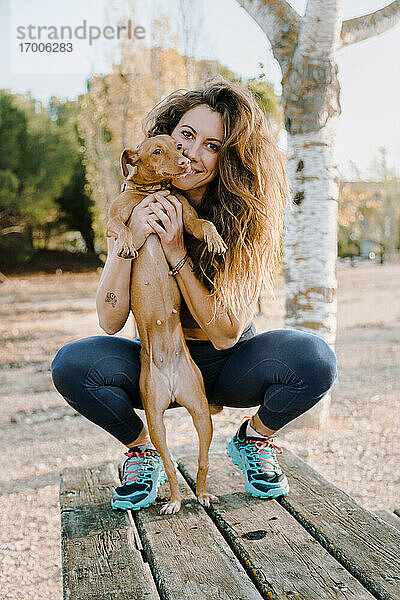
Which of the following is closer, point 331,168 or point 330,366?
point 330,366

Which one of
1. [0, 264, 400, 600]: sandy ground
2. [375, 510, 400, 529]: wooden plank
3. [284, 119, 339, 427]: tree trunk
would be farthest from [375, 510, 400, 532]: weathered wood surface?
[284, 119, 339, 427]: tree trunk

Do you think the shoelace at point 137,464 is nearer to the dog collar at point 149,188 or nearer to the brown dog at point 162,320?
the brown dog at point 162,320

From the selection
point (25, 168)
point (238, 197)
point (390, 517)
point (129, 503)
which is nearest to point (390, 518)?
point (390, 517)

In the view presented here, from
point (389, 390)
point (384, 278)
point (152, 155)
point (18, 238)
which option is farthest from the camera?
point (18, 238)

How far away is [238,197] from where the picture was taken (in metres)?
2.47

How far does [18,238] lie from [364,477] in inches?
758

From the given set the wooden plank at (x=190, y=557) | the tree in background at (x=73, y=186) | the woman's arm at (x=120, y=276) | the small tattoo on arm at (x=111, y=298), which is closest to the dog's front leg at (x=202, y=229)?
the woman's arm at (x=120, y=276)

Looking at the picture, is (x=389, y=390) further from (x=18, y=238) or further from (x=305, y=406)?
(x=18, y=238)

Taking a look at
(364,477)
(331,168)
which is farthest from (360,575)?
(331,168)

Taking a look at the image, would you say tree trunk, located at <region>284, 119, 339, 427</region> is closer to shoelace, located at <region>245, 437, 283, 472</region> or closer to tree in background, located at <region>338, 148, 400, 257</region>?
shoelace, located at <region>245, 437, 283, 472</region>

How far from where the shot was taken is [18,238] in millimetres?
21594

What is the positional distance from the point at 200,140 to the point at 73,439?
131 inches

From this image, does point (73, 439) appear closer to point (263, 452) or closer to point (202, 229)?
point (263, 452)

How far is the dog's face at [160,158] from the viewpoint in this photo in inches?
86.1
